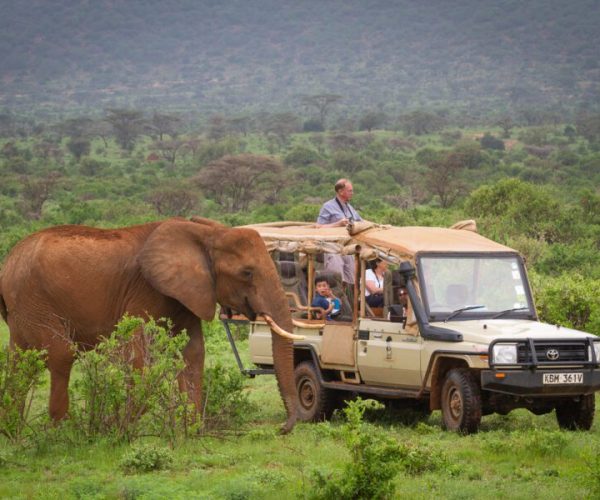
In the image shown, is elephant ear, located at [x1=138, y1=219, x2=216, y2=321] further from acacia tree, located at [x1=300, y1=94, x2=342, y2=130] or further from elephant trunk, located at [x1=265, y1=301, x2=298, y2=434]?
acacia tree, located at [x1=300, y1=94, x2=342, y2=130]

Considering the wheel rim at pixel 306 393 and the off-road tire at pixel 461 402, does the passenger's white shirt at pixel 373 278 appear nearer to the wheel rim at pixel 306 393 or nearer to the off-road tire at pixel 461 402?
the wheel rim at pixel 306 393

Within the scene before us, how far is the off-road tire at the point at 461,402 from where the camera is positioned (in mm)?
9656

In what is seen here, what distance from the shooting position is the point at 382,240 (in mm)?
10820

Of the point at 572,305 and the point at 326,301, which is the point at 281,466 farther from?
the point at 572,305

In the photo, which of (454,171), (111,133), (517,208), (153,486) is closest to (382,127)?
(111,133)

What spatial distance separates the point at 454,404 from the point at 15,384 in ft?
11.1

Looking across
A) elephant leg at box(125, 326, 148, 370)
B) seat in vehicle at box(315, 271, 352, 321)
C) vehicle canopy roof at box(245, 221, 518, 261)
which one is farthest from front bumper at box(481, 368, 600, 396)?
elephant leg at box(125, 326, 148, 370)

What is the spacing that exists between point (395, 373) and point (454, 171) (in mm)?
45644

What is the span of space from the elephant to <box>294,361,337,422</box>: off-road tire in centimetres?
144

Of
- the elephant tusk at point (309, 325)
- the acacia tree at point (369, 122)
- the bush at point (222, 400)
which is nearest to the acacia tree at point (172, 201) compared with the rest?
the elephant tusk at point (309, 325)

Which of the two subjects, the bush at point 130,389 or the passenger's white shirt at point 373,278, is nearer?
the bush at point 130,389

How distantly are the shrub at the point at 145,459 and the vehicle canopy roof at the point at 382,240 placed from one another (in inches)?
123

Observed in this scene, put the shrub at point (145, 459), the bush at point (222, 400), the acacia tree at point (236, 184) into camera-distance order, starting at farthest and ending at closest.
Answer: the acacia tree at point (236, 184), the bush at point (222, 400), the shrub at point (145, 459)

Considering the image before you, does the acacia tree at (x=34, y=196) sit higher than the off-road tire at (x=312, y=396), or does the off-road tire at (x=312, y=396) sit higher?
the acacia tree at (x=34, y=196)
